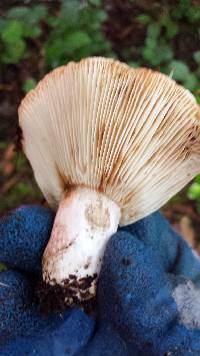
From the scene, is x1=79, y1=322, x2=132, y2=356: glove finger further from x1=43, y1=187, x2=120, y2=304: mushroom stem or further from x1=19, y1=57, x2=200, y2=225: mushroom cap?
x1=19, y1=57, x2=200, y2=225: mushroom cap

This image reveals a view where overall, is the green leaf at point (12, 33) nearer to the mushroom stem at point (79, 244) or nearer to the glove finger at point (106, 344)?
the mushroom stem at point (79, 244)

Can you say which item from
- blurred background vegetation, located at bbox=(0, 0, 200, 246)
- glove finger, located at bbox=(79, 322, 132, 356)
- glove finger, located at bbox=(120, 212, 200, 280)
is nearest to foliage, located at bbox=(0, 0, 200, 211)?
blurred background vegetation, located at bbox=(0, 0, 200, 246)

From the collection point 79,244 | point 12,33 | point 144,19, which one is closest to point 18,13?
point 12,33

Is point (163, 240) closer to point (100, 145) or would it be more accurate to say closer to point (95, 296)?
point (95, 296)

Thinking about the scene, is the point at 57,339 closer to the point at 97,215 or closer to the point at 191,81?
the point at 97,215

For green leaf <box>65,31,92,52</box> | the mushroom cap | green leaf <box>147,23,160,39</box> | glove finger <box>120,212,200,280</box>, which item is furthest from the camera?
green leaf <box>147,23,160,39</box>

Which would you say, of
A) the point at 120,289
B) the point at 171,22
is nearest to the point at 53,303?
the point at 120,289

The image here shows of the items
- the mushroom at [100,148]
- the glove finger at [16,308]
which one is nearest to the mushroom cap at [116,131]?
the mushroom at [100,148]
